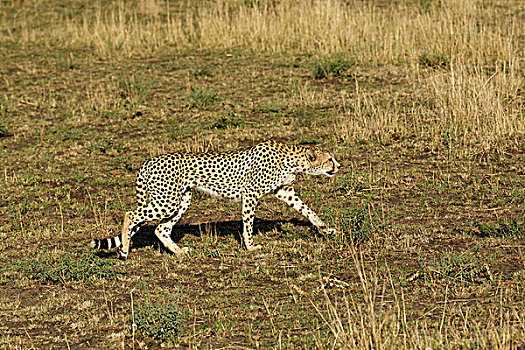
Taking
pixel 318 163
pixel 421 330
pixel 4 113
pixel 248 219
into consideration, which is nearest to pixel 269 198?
pixel 318 163

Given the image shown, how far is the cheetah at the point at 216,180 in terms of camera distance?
26.0ft

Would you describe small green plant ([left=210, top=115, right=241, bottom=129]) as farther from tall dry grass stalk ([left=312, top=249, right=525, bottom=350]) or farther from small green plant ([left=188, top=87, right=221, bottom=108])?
tall dry grass stalk ([left=312, top=249, right=525, bottom=350])

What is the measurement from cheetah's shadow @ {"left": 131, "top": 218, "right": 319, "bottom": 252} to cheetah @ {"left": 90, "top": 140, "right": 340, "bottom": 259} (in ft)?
1.63

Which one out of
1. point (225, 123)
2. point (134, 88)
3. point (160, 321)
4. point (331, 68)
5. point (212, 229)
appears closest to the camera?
point (160, 321)

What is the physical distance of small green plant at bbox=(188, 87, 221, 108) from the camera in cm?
1374

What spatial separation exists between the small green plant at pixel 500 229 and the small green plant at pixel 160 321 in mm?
3617

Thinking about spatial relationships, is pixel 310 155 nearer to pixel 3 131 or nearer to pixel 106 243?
pixel 106 243

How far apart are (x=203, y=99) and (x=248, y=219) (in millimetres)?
6012

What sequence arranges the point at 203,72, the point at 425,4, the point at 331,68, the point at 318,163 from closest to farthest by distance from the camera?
the point at 318,163 < the point at 331,68 < the point at 203,72 < the point at 425,4

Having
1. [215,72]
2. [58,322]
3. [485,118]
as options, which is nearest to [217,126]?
[215,72]

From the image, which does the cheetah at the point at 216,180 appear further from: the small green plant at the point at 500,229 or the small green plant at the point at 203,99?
the small green plant at the point at 203,99

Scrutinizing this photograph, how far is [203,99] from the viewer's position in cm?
1377

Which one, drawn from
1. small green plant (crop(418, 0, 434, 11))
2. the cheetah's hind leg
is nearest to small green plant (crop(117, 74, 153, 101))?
the cheetah's hind leg

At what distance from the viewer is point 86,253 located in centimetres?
812
